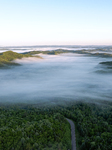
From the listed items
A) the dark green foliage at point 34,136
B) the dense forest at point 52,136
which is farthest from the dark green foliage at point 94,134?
the dark green foliage at point 34,136

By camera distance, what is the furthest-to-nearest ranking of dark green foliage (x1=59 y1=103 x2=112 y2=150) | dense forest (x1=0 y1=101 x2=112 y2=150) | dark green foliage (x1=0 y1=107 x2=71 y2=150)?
dark green foliage (x1=59 y1=103 x2=112 y2=150) → dense forest (x1=0 y1=101 x2=112 y2=150) → dark green foliage (x1=0 y1=107 x2=71 y2=150)

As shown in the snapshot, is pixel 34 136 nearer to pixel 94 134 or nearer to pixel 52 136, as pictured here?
pixel 52 136

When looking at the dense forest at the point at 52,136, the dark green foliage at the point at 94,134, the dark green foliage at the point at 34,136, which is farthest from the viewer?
the dark green foliage at the point at 94,134

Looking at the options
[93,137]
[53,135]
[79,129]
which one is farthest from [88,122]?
[53,135]

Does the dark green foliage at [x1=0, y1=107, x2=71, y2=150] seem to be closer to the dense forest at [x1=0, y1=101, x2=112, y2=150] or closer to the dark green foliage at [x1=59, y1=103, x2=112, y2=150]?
the dense forest at [x1=0, y1=101, x2=112, y2=150]

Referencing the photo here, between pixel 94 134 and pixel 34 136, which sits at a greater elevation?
pixel 34 136

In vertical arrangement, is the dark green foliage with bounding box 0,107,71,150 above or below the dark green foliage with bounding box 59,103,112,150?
above

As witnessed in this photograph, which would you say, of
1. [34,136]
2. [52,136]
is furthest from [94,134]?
[34,136]

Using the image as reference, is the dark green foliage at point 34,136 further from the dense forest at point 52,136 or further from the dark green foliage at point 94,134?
the dark green foliage at point 94,134

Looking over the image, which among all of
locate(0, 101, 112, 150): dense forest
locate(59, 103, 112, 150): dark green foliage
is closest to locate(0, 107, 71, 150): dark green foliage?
locate(0, 101, 112, 150): dense forest

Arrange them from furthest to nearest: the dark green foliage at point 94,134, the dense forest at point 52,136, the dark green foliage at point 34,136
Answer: the dark green foliage at point 94,134
the dense forest at point 52,136
the dark green foliage at point 34,136

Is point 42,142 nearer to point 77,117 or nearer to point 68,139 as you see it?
point 68,139
